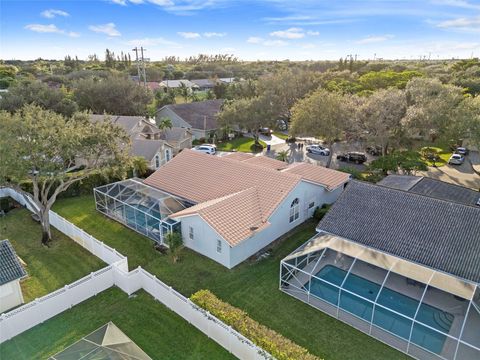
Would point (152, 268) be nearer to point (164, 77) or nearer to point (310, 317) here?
point (310, 317)

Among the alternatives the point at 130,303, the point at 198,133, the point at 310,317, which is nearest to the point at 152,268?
the point at 130,303

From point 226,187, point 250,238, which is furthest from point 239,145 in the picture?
point 250,238

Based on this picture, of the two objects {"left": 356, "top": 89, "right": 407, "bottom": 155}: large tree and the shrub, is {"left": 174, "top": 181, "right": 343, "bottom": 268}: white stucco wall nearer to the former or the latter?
the shrub

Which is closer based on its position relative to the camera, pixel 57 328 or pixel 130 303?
pixel 57 328

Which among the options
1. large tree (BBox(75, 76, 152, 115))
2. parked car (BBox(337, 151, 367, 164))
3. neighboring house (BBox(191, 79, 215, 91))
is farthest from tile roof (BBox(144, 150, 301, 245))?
neighboring house (BBox(191, 79, 215, 91))

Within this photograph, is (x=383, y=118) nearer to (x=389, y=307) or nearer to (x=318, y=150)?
(x=318, y=150)

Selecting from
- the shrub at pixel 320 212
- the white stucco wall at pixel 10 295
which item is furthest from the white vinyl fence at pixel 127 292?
the shrub at pixel 320 212

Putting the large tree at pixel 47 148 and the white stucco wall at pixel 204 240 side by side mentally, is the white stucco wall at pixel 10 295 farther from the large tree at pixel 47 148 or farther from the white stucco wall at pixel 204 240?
the white stucco wall at pixel 204 240
